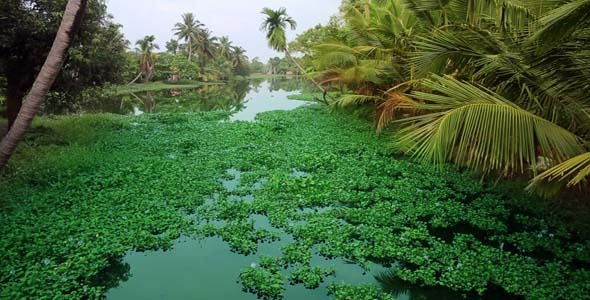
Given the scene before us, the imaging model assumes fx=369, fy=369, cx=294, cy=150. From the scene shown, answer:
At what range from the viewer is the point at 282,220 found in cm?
588

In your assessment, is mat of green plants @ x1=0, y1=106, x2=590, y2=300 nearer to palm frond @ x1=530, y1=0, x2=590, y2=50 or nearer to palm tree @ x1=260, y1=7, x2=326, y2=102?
palm frond @ x1=530, y1=0, x2=590, y2=50

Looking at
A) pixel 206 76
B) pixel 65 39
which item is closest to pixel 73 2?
pixel 65 39

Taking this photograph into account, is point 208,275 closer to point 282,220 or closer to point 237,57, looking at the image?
point 282,220

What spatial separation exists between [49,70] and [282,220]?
14.7 feet

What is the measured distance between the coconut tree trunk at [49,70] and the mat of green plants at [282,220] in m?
0.98

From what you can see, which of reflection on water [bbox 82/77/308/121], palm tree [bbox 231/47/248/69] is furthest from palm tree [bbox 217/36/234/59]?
reflection on water [bbox 82/77/308/121]

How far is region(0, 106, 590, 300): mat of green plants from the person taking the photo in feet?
14.1

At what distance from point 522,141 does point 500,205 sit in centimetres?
333

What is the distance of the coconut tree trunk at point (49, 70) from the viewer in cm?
585

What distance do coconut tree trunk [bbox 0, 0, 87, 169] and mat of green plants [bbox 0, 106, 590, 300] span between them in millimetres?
978

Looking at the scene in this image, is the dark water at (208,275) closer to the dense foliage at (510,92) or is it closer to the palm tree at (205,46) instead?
the dense foliage at (510,92)

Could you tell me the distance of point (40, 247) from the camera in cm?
475

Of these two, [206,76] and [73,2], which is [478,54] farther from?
A: [206,76]

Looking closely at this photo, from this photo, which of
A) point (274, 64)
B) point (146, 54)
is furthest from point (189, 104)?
point (274, 64)
